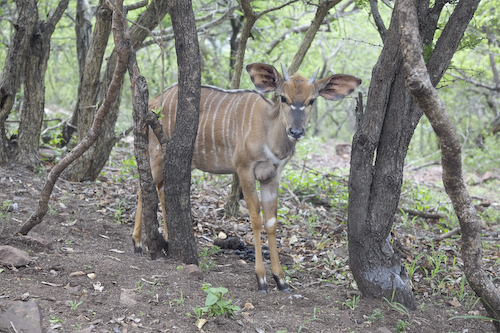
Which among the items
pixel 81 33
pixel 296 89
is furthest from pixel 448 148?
pixel 81 33

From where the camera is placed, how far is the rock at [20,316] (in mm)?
2791

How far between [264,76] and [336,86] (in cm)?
69

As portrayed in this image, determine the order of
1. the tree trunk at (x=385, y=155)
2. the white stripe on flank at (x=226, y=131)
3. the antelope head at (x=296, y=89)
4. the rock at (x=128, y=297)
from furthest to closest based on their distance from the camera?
the white stripe on flank at (x=226, y=131) → the antelope head at (x=296, y=89) → the tree trunk at (x=385, y=155) → the rock at (x=128, y=297)

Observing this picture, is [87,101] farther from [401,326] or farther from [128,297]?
[401,326]

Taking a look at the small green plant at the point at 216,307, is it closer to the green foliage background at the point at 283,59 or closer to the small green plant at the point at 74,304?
the small green plant at the point at 74,304

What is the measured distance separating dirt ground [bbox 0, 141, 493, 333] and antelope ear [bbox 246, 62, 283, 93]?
69.9 inches

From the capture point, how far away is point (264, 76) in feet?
15.4

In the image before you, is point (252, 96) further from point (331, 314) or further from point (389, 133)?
point (331, 314)

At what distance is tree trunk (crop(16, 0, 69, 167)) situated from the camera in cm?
637

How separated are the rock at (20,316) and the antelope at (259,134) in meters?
1.82

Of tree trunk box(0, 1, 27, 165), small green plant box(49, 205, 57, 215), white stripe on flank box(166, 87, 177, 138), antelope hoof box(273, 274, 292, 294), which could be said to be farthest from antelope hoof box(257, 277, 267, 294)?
tree trunk box(0, 1, 27, 165)

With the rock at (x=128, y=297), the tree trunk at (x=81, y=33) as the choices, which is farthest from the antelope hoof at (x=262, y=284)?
the tree trunk at (x=81, y=33)

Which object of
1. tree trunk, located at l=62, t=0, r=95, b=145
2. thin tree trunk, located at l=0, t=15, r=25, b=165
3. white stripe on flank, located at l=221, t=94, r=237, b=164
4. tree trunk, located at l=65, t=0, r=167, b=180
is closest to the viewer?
white stripe on flank, located at l=221, t=94, r=237, b=164

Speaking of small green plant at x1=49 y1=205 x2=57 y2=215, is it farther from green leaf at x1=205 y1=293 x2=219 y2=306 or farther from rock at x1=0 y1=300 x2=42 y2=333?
green leaf at x1=205 y1=293 x2=219 y2=306
